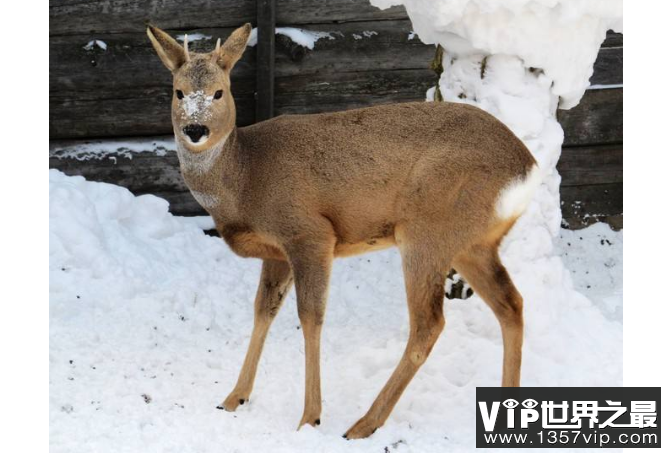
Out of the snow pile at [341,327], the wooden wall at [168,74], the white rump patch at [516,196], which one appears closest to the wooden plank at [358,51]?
the wooden wall at [168,74]

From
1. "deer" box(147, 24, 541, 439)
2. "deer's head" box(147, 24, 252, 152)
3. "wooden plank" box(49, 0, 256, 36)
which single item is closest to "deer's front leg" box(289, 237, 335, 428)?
"deer" box(147, 24, 541, 439)

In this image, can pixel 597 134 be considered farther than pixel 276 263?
Yes

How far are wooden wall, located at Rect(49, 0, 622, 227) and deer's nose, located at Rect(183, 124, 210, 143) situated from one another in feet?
11.0

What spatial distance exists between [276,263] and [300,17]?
3307mm

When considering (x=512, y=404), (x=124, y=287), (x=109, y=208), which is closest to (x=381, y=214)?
(x=512, y=404)

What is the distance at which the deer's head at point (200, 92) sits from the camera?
532 cm

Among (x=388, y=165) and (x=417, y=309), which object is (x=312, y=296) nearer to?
(x=417, y=309)

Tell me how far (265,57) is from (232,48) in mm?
2909

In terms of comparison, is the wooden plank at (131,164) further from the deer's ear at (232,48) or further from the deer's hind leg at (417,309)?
the deer's hind leg at (417,309)

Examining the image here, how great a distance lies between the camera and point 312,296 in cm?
554

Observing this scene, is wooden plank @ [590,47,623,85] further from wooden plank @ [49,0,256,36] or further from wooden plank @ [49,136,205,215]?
wooden plank @ [49,136,205,215]
